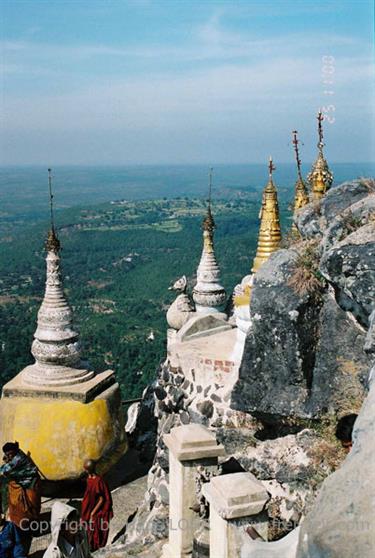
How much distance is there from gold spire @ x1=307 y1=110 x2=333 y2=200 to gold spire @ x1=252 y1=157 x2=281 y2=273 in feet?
5.71

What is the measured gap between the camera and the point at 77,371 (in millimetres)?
9906

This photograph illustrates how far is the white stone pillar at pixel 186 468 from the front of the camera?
19.8 ft

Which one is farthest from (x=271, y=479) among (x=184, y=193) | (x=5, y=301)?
(x=184, y=193)

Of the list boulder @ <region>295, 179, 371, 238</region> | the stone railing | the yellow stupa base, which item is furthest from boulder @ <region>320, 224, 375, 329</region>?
A: the yellow stupa base

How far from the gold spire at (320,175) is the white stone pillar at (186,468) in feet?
23.3

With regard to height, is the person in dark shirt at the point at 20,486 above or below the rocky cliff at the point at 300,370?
below

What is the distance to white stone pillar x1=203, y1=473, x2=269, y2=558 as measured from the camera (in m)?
5.02

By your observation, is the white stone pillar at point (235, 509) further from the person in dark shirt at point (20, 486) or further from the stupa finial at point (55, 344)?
the stupa finial at point (55, 344)

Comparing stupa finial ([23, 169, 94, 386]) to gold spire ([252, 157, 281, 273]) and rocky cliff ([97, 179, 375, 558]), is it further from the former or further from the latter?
gold spire ([252, 157, 281, 273])

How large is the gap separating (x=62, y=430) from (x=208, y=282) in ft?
16.1

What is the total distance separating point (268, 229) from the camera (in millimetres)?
10461

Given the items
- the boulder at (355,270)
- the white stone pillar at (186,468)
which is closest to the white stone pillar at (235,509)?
the white stone pillar at (186,468)

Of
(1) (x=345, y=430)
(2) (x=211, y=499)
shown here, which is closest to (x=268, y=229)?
(1) (x=345, y=430)

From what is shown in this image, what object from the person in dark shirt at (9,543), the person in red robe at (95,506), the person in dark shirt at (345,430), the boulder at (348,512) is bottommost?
the person in red robe at (95,506)
